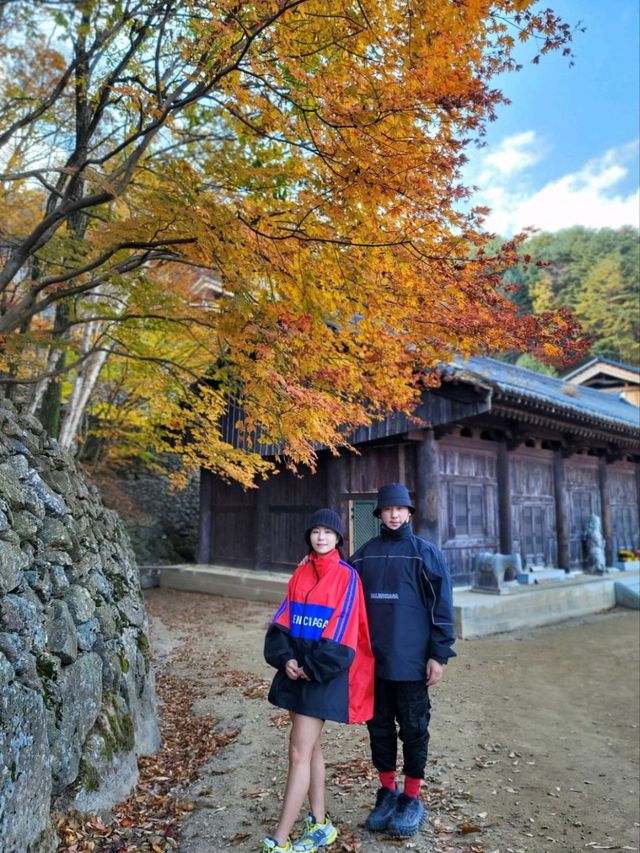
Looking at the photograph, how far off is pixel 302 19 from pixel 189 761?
226 inches

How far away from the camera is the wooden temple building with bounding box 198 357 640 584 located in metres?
9.68

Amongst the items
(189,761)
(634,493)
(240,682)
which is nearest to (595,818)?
(189,761)

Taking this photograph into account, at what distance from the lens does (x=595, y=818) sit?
11.8ft

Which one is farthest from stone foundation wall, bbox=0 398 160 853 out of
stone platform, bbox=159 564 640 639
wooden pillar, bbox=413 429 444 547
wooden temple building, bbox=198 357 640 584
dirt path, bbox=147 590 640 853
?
stone platform, bbox=159 564 640 639

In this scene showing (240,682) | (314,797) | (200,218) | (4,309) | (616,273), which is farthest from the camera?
(616,273)

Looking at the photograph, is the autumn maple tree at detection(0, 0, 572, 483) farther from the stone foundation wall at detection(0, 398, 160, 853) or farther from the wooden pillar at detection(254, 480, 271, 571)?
the wooden pillar at detection(254, 480, 271, 571)

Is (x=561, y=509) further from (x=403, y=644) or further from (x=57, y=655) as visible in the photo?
(x=57, y=655)

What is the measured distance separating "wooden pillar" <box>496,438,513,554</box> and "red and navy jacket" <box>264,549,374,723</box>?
8.49 metres

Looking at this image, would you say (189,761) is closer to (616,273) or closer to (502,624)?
(502,624)

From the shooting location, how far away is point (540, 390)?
43.4 ft

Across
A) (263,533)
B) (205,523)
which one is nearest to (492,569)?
(263,533)

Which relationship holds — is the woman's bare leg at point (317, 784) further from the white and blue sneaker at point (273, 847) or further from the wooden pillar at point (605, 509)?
the wooden pillar at point (605, 509)

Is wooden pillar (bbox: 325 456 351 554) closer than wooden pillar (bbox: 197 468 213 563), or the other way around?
wooden pillar (bbox: 325 456 351 554)

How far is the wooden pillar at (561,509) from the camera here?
12.2 meters
